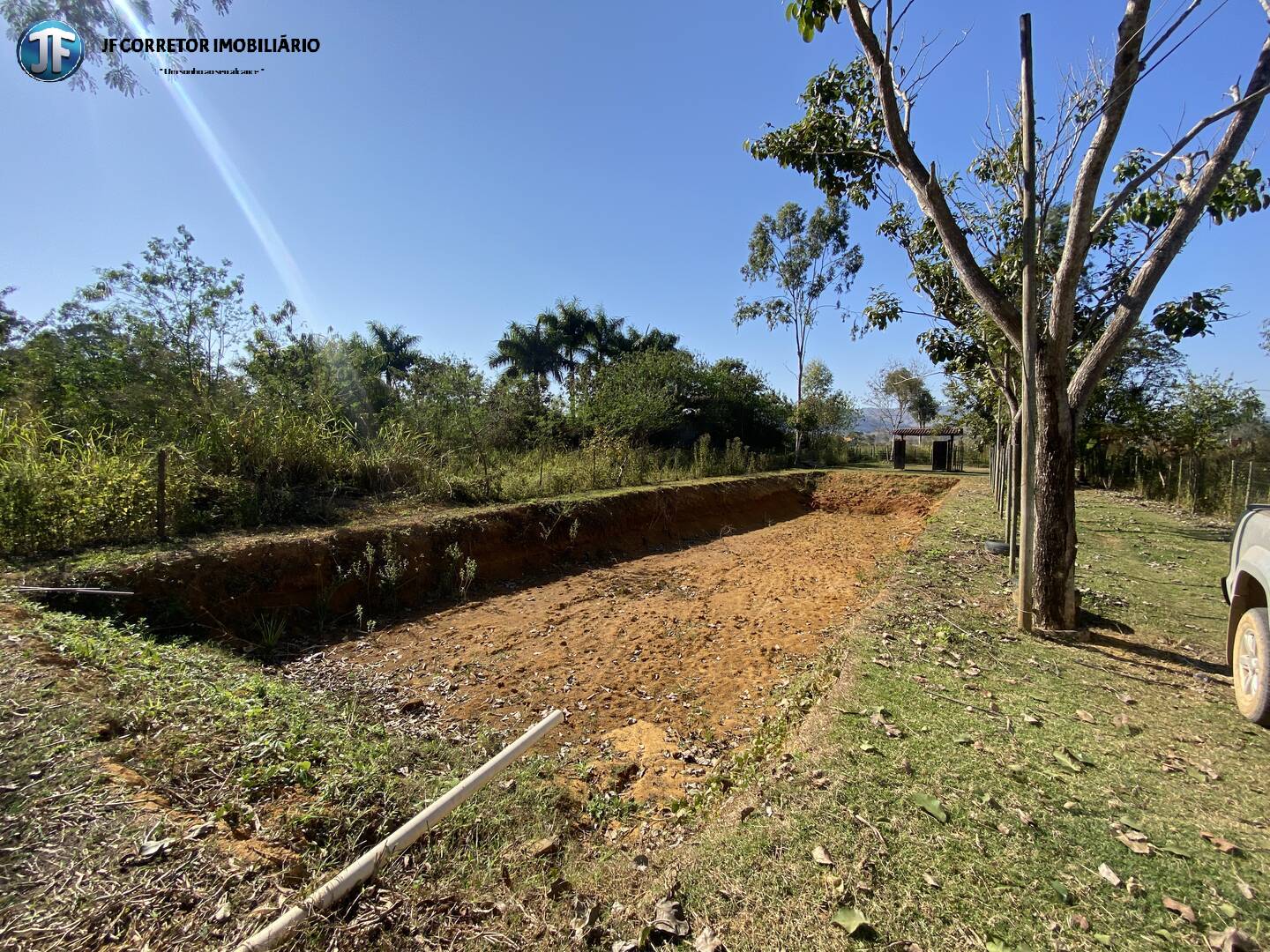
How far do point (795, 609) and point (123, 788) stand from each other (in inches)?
233

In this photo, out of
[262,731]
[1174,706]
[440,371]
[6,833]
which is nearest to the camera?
[6,833]

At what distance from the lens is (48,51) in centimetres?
528

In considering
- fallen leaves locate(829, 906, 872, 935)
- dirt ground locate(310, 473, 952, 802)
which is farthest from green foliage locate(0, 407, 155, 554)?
fallen leaves locate(829, 906, 872, 935)

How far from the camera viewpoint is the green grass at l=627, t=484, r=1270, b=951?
1716 mm

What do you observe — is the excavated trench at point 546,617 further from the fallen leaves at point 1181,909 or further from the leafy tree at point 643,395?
the leafy tree at point 643,395

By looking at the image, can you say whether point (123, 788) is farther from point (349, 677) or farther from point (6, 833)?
point (349, 677)

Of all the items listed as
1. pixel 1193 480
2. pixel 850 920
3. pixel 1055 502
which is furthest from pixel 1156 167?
pixel 1193 480

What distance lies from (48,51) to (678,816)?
9463mm

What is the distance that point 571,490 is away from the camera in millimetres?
10664

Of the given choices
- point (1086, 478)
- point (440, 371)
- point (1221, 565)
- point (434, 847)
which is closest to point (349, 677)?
point (434, 847)

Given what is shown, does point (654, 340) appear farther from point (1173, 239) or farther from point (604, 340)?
point (1173, 239)

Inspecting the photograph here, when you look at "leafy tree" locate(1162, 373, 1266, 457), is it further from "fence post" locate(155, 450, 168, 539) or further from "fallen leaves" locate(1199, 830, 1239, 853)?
"fence post" locate(155, 450, 168, 539)

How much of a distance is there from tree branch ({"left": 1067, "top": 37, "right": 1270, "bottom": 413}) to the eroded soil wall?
6826mm

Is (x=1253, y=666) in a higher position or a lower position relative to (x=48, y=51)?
lower
